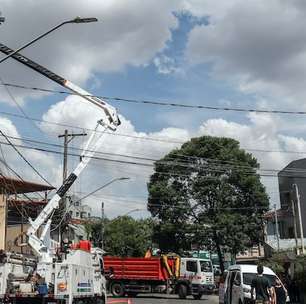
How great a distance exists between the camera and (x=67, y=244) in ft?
70.2

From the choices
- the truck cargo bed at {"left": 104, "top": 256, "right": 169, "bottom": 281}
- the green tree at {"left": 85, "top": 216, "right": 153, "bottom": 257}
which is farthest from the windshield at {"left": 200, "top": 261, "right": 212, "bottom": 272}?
the green tree at {"left": 85, "top": 216, "right": 153, "bottom": 257}

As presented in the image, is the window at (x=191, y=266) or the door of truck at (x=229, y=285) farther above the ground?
the window at (x=191, y=266)

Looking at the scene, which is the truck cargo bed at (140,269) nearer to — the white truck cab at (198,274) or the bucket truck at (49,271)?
the white truck cab at (198,274)

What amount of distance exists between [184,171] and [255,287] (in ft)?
122

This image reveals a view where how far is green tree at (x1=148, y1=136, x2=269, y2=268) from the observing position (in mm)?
48094

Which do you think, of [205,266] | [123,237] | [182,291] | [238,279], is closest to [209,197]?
[205,266]

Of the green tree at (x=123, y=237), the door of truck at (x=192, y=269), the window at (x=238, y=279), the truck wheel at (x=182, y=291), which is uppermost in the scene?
the green tree at (x=123, y=237)

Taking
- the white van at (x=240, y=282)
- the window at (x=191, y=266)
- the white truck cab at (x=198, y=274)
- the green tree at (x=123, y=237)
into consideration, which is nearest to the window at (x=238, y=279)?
the white van at (x=240, y=282)

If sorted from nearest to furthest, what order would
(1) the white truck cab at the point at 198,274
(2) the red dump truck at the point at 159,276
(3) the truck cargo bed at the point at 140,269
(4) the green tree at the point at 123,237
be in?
1. (1) the white truck cab at the point at 198,274
2. (2) the red dump truck at the point at 159,276
3. (3) the truck cargo bed at the point at 140,269
4. (4) the green tree at the point at 123,237

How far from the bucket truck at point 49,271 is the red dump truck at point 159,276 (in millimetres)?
14362

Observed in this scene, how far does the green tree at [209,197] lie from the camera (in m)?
48.1

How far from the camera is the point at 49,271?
18828 mm

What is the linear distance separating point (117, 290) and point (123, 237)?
34334mm

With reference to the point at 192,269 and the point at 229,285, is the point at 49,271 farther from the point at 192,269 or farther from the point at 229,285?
the point at 192,269
